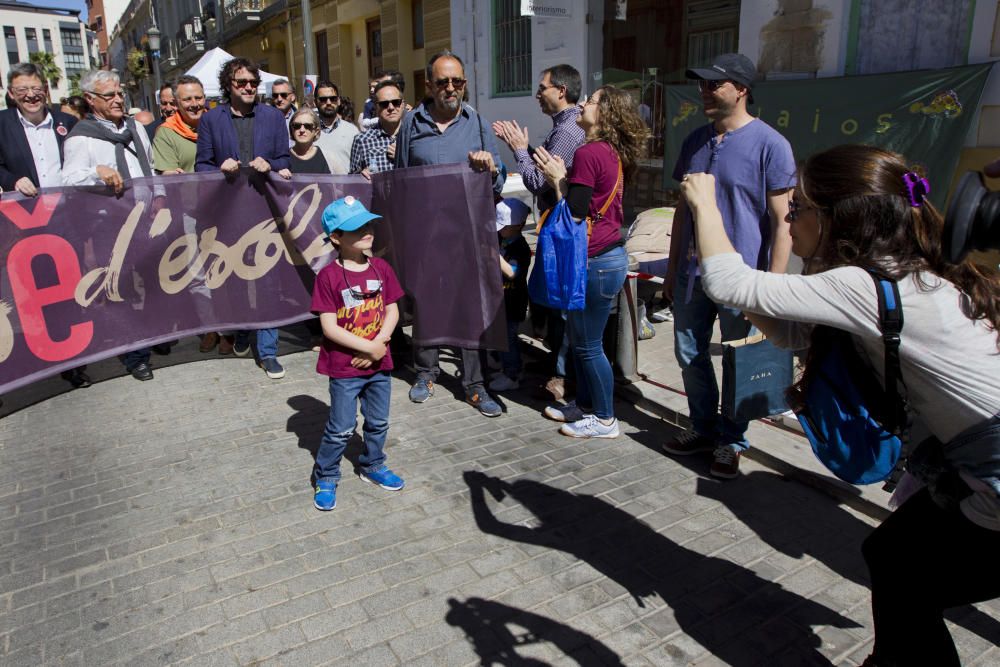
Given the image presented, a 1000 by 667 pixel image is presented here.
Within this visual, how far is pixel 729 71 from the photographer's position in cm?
350

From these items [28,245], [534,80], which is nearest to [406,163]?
[28,245]

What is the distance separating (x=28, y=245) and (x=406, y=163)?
238 cm

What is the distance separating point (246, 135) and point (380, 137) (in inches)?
42.5

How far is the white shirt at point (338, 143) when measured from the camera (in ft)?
21.5

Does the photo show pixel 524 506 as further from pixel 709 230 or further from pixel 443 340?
pixel 709 230

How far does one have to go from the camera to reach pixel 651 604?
2916 mm

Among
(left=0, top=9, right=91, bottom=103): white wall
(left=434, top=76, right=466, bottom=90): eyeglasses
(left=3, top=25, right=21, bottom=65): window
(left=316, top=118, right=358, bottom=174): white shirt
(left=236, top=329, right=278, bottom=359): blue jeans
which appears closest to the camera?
(left=434, top=76, right=466, bottom=90): eyeglasses

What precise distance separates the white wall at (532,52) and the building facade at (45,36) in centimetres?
9327

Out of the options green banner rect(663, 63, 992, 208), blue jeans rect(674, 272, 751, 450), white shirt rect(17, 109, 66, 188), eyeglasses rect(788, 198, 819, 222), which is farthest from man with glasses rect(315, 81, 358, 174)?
eyeglasses rect(788, 198, 819, 222)

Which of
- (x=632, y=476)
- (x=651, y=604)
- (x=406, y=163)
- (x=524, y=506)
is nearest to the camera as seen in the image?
(x=651, y=604)

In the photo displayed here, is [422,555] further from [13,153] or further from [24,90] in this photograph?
[24,90]

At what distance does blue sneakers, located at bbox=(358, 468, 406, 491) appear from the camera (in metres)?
3.85

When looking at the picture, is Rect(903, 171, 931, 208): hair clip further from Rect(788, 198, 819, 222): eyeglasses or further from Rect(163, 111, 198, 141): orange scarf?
Rect(163, 111, 198, 141): orange scarf

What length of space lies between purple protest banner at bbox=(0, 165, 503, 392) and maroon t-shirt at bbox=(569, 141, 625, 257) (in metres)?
0.87
